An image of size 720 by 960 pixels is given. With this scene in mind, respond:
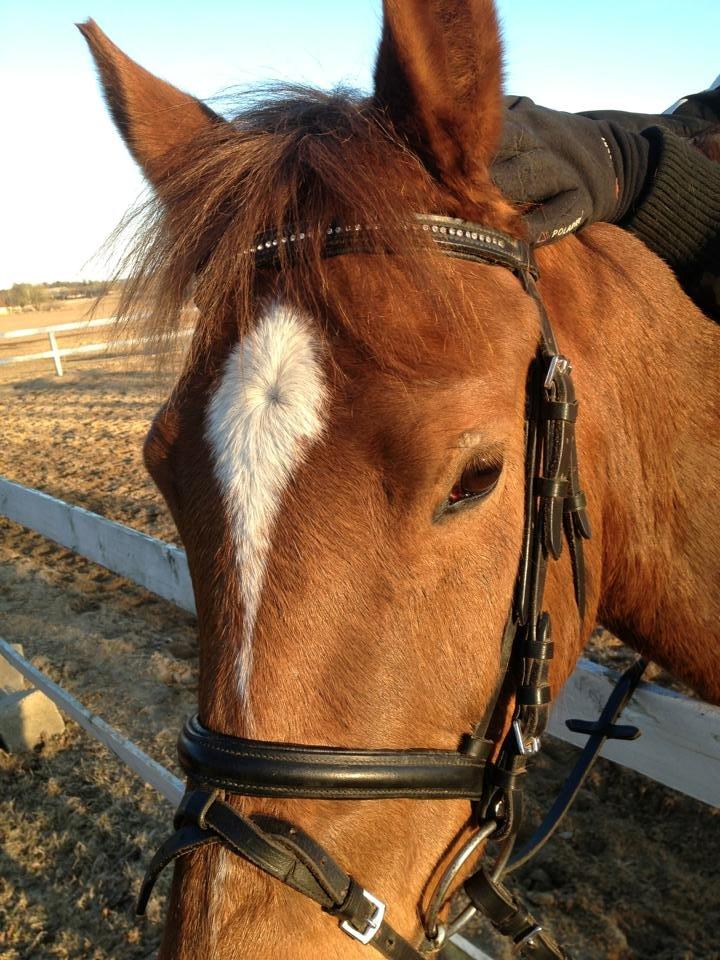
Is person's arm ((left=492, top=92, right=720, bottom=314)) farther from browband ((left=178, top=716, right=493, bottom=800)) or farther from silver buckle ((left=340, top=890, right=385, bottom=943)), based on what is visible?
silver buckle ((left=340, top=890, right=385, bottom=943))

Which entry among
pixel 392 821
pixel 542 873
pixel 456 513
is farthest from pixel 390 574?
pixel 542 873

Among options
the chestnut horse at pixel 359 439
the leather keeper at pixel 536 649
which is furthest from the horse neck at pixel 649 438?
the leather keeper at pixel 536 649

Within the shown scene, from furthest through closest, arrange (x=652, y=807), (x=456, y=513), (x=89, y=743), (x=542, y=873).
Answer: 1. (x=89, y=743)
2. (x=652, y=807)
3. (x=542, y=873)
4. (x=456, y=513)

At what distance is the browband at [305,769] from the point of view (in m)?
1.12

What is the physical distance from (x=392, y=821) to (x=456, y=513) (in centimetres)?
60

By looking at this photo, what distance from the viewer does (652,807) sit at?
3.15m

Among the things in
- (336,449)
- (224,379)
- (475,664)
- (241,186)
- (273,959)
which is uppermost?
(241,186)

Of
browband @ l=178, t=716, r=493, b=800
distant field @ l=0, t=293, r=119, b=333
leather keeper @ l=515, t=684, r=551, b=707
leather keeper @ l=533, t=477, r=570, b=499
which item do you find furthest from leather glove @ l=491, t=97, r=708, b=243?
distant field @ l=0, t=293, r=119, b=333

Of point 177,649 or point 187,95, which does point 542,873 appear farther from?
point 187,95

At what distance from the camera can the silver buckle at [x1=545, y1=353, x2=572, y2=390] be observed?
4.48ft

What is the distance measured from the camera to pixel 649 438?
1.64 metres

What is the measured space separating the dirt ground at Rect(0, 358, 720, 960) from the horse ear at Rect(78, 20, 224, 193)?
1.88ft

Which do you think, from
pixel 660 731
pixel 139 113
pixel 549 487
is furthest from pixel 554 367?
pixel 660 731

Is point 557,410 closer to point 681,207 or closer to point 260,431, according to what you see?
point 260,431
